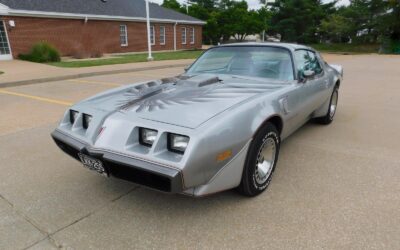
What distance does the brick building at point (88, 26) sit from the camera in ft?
58.3

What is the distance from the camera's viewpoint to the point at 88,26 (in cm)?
2166

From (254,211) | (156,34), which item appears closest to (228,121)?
(254,211)

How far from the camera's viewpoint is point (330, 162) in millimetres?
3824

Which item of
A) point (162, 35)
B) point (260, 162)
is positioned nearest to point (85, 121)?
point (260, 162)

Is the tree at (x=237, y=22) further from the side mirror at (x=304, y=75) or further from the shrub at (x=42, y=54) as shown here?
the side mirror at (x=304, y=75)

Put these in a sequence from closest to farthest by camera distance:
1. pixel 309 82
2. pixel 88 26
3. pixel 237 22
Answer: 1. pixel 309 82
2. pixel 88 26
3. pixel 237 22

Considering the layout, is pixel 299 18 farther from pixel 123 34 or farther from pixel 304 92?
pixel 304 92

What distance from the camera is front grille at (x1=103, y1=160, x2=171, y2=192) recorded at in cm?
225

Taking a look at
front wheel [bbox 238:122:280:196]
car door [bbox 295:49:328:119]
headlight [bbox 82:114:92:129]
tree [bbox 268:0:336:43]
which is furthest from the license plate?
tree [bbox 268:0:336:43]

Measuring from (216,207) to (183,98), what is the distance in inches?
41.8

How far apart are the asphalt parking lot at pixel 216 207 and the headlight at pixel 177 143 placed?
2.28 feet

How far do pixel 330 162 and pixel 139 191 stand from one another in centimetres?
235

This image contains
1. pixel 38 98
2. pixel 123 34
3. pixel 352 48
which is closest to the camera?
pixel 38 98

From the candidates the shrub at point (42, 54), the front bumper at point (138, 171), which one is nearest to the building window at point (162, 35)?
the shrub at point (42, 54)
